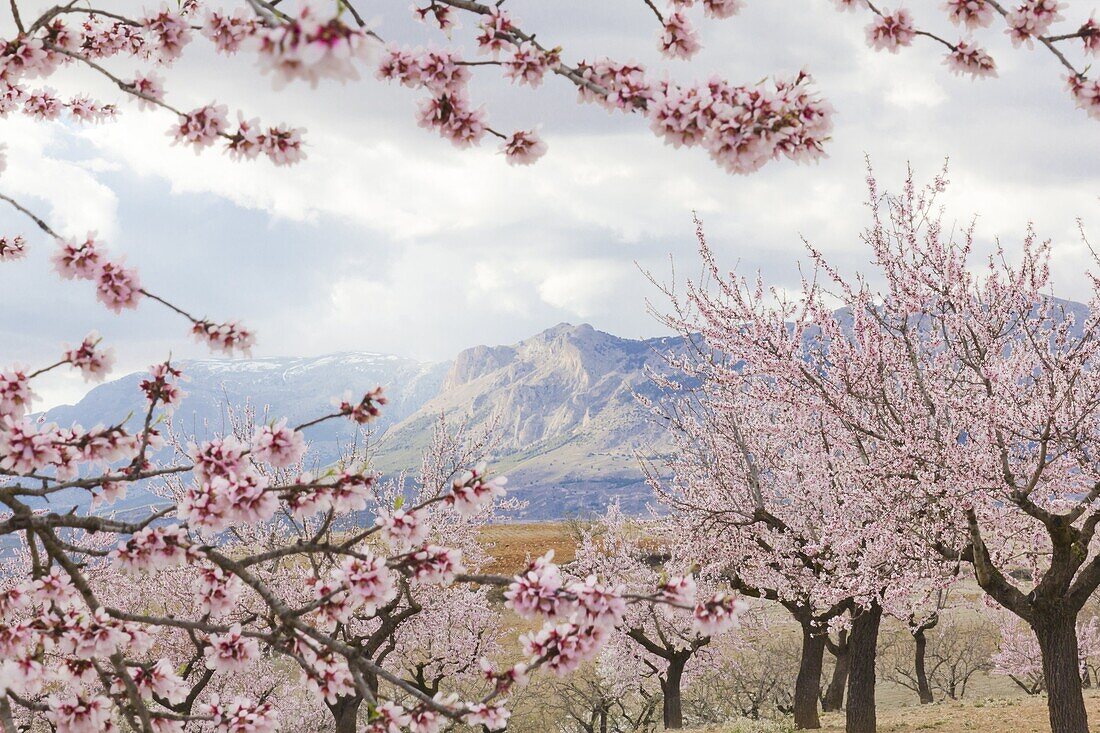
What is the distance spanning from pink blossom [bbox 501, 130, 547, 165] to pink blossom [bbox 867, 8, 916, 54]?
2047 mm

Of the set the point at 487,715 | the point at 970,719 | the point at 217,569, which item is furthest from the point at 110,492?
the point at 970,719

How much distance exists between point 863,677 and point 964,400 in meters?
8.31

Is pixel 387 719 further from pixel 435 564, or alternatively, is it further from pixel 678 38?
pixel 678 38

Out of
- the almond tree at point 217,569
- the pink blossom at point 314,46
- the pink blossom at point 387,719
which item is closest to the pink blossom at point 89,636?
the almond tree at point 217,569

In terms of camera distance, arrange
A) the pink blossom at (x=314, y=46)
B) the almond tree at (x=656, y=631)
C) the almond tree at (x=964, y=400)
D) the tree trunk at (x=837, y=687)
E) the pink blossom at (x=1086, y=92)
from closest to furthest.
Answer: the pink blossom at (x=314, y=46)
the pink blossom at (x=1086, y=92)
the almond tree at (x=964, y=400)
the almond tree at (x=656, y=631)
the tree trunk at (x=837, y=687)

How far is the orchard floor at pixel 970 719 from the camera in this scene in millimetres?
17203

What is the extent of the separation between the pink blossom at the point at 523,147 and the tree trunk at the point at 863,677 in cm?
1487

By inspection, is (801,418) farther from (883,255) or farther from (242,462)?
(242,462)

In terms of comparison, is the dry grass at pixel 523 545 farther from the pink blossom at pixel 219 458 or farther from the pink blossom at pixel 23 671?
the pink blossom at pixel 219 458

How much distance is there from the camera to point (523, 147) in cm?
409

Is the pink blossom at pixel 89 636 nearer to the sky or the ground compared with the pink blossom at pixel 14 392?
nearer to the ground

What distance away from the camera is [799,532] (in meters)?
16.5

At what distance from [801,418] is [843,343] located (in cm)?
176

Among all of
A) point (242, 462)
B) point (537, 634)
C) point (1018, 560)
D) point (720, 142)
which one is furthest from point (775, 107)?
point (1018, 560)
